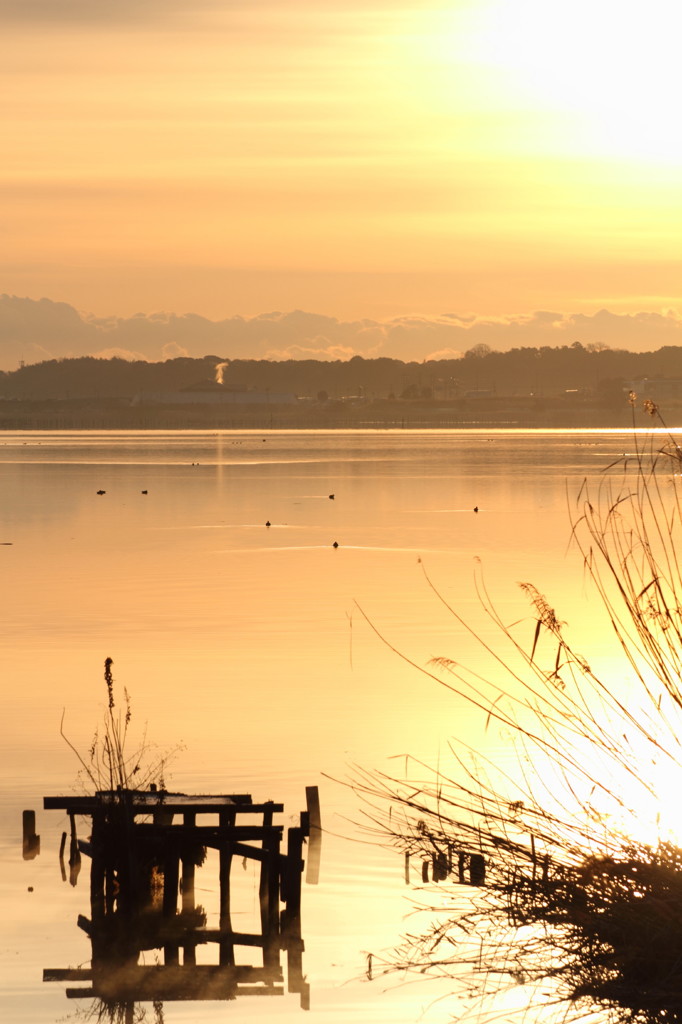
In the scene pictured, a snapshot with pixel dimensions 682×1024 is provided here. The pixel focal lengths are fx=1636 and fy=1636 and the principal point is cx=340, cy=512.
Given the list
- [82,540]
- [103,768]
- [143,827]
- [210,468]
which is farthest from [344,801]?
[210,468]

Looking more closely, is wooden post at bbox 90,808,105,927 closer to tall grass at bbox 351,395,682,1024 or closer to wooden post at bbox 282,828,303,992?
wooden post at bbox 282,828,303,992

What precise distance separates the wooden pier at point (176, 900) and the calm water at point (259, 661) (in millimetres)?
357

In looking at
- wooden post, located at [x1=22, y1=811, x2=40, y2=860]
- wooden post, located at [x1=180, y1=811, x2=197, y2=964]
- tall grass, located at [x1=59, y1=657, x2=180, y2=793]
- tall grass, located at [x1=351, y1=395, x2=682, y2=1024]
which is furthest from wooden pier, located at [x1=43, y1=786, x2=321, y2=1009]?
tall grass, located at [x1=59, y1=657, x2=180, y2=793]

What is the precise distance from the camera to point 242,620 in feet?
139

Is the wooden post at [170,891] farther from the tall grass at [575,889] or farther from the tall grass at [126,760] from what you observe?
the tall grass at [126,760]

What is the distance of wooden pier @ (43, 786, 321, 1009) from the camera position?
1552cm

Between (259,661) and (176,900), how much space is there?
1873cm

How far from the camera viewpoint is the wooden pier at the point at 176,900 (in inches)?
611

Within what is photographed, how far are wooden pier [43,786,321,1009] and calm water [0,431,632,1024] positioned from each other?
14.1 inches

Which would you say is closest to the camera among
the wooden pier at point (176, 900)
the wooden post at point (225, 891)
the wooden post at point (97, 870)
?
the wooden pier at point (176, 900)

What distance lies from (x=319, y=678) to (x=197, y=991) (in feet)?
57.7

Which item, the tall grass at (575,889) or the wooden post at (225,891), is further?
the wooden post at (225,891)

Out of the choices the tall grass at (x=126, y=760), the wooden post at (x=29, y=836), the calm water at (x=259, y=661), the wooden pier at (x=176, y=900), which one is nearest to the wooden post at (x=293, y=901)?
the wooden pier at (x=176, y=900)

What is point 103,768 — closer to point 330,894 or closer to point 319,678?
point 330,894
